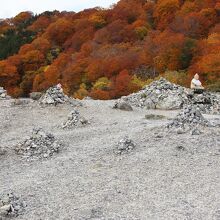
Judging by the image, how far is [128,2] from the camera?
295 feet

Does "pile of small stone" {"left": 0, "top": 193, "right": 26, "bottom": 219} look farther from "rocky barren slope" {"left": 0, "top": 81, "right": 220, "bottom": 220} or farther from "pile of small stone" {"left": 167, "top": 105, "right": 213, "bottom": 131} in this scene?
"pile of small stone" {"left": 167, "top": 105, "right": 213, "bottom": 131}

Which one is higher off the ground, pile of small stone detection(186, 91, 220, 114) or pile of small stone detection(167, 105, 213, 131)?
pile of small stone detection(167, 105, 213, 131)

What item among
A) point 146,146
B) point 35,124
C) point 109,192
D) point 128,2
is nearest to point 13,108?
point 35,124

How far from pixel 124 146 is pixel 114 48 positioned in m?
46.8

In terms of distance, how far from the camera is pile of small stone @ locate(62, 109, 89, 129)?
2262 centimetres

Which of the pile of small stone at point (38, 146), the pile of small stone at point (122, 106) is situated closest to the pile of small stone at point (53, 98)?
the pile of small stone at point (122, 106)

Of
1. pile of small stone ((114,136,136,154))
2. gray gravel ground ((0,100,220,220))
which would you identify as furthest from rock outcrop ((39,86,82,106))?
pile of small stone ((114,136,136,154))

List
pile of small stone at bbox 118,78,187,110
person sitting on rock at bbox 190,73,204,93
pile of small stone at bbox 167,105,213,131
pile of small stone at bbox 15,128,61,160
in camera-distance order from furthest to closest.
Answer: pile of small stone at bbox 118,78,187,110
person sitting on rock at bbox 190,73,204,93
pile of small stone at bbox 167,105,213,131
pile of small stone at bbox 15,128,61,160

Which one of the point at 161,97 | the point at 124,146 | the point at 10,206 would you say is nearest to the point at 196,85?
the point at 161,97

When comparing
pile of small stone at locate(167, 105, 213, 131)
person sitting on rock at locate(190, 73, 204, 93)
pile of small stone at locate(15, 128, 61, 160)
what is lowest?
pile of small stone at locate(15, 128, 61, 160)

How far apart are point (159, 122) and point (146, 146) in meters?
3.98

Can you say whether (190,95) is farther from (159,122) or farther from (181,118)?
Result: (181,118)

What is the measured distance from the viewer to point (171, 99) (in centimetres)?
2792

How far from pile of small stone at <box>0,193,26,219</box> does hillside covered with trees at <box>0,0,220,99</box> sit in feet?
86.7
